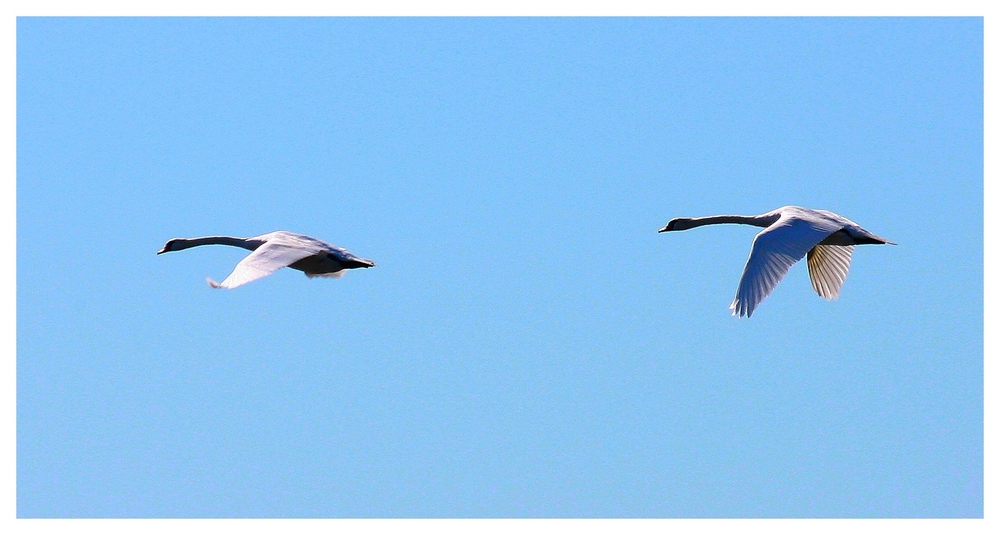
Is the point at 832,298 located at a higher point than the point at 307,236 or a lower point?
lower

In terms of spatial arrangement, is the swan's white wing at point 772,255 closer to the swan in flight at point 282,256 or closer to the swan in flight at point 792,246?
the swan in flight at point 792,246

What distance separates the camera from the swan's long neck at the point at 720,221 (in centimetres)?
2817

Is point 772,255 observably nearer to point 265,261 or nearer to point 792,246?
point 792,246

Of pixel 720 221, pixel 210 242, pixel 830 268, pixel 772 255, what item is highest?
pixel 210 242

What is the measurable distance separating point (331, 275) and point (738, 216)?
7737 millimetres

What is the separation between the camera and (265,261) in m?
25.0

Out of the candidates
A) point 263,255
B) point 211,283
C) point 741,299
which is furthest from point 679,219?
point 211,283

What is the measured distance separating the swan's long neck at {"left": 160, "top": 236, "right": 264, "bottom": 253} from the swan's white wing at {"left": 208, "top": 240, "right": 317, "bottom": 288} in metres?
1.63

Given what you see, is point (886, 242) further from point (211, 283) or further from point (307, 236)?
point (211, 283)

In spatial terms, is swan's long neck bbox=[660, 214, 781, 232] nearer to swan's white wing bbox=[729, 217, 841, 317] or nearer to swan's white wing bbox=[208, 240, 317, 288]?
swan's white wing bbox=[729, 217, 841, 317]

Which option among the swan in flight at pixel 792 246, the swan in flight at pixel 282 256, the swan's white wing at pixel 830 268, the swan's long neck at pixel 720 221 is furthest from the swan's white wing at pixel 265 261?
the swan's white wing at pixel 830 268

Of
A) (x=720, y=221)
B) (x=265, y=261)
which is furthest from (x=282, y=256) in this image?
(x=720, y=221)

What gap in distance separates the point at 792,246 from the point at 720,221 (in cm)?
449

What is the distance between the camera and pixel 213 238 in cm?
3022
